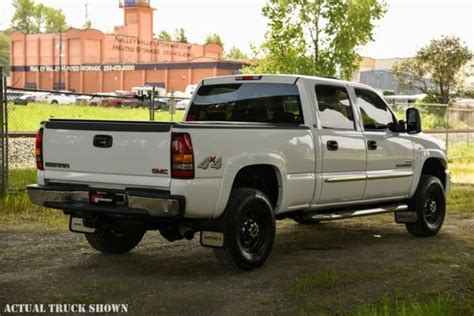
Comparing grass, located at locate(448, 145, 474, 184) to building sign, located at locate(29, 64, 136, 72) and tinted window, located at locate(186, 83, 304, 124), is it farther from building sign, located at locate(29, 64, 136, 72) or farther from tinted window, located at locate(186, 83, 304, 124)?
building sign, located at locate(29, 64, 136, 72)

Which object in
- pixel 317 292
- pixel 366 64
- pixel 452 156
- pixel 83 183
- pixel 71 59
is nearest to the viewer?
pixel 317 292

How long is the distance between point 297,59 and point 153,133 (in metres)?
20.0

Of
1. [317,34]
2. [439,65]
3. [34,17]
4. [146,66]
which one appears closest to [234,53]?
[34,17]

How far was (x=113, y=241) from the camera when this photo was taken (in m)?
8.40

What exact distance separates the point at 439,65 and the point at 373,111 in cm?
4206

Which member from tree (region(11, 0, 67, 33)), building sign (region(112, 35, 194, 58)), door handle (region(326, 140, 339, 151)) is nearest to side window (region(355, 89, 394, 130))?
door handle (region(326, 140, 339, 151))

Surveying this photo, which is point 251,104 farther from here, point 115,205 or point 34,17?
point 34,17

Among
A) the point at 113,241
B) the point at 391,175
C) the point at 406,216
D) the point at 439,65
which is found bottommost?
the point at 113,241

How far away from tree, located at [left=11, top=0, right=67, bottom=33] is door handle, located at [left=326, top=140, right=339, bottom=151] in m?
135

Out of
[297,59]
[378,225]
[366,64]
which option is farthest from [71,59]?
Result: [378,225]

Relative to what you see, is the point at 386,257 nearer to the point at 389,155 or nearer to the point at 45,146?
the point at 389,155

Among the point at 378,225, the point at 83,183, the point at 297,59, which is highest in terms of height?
the point at 297,59

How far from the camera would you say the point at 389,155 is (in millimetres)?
9367

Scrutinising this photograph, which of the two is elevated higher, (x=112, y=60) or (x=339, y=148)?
(x=112, y=60)
